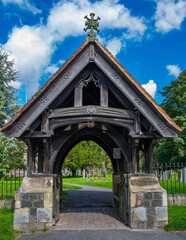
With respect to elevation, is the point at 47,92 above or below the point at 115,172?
above

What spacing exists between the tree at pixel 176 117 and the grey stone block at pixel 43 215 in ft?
59.0

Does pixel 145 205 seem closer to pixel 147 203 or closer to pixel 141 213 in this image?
pixel 147 203

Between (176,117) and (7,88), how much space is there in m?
16.4

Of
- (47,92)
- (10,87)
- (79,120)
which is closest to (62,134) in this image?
(79,120)

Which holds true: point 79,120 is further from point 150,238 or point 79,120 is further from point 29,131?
point 150,238

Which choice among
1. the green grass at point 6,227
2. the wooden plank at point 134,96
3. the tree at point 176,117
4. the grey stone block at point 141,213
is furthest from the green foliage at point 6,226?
the tree at point 176,117

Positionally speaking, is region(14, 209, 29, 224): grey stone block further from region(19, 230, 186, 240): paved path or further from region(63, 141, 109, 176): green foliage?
region(63, 141, 109, 176): green foliage

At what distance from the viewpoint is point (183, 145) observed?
2344cm

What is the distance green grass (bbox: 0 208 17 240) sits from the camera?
586 centimetres

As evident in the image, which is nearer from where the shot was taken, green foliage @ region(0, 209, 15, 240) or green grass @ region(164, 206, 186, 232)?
green foliage @ region(0, 209, 15, 240)

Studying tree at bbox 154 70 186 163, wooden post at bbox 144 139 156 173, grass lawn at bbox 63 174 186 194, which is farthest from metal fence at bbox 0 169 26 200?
tree at bbox 154 70 186 163

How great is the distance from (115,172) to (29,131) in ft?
16.1

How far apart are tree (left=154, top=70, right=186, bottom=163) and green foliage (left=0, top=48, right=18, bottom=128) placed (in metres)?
15.1

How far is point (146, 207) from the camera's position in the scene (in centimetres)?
674
